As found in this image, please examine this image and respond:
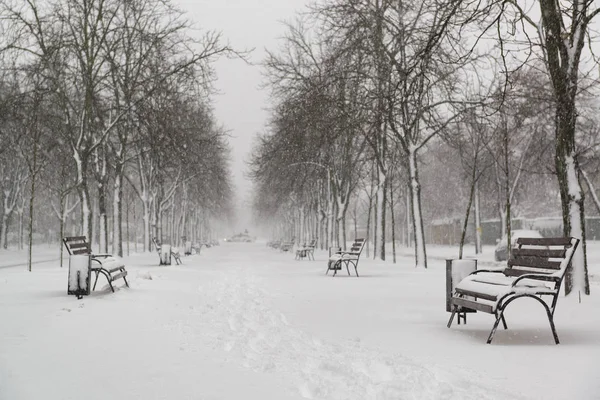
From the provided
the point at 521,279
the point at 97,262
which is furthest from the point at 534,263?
the point at 97,262

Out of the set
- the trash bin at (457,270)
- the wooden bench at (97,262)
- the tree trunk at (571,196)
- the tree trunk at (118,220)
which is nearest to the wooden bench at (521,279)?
the trash bin at (457,270)

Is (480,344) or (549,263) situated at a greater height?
(549,263)

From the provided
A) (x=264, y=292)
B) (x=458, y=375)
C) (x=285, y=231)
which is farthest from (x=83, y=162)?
(x=285, y=231)

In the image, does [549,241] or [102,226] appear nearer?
[549,241]

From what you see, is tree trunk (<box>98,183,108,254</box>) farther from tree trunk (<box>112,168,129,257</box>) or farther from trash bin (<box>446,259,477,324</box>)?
trash bin (<box>446,259,477,324</box>)

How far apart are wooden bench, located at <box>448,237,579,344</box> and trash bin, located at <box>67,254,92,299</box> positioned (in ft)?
19.8

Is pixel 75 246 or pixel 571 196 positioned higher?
pixel 571 196

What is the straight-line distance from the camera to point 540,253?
686 centimetres

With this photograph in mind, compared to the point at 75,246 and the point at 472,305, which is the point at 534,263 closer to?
the point at 472,305

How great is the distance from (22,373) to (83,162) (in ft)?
54.6

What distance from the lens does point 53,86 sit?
19.9 meters

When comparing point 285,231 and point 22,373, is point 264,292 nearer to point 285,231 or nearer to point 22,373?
point 22,373

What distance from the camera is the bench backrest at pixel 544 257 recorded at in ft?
20.9

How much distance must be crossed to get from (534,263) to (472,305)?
0.99m
